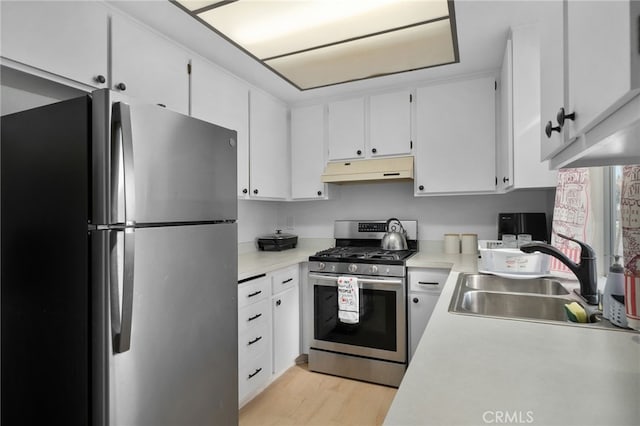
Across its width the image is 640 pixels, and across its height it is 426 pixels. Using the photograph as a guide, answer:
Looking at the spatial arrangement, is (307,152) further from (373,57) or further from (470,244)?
(470,244)

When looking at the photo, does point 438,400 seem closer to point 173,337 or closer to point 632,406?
point 632,406

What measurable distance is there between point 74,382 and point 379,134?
8.32ft

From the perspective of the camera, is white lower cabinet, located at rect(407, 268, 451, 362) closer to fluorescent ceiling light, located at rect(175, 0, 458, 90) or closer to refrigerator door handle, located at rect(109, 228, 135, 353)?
fluorescent ceiling light, located at rect(175, 0, 458, 90)

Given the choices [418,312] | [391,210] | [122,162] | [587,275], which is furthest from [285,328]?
[587,275]

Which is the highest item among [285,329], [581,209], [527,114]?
[527,114]

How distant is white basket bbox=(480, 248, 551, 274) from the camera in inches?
68.2

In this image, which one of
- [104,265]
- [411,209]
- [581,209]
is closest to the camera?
[104,265]

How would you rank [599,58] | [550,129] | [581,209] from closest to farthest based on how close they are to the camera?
[599,58]
[550,129]
[581,209]

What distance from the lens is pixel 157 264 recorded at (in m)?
1.38

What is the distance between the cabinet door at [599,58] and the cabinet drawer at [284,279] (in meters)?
2.06

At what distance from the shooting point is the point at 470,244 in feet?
9.17

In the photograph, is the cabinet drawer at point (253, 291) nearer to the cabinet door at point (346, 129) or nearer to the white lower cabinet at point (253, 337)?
the white lower cabinet at point (253, 337)

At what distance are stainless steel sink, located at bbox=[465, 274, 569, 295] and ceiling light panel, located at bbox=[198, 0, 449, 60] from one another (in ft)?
4.43

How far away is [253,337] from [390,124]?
1968 millimetres
